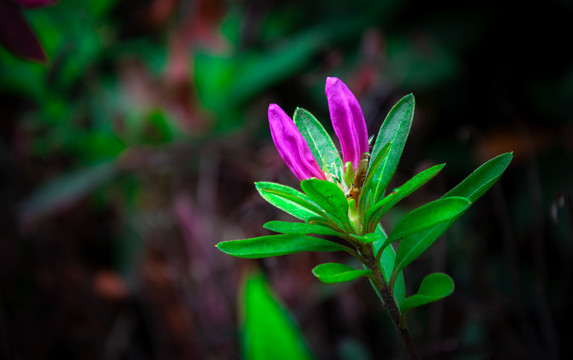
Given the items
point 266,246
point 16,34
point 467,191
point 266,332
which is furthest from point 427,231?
point 16,34

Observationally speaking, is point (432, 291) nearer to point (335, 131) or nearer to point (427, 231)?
point (427, 231)

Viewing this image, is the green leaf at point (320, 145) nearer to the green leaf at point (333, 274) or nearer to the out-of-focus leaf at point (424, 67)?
the green leaf at point (333, 274)

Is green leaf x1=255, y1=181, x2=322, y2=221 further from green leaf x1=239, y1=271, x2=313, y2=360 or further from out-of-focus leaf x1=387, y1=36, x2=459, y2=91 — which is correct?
out-of-focus leaf x1=387, y1=36, x2=459, y2=91

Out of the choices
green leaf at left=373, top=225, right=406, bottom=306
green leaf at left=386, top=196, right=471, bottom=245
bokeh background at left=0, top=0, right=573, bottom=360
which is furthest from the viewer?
bokeh background at left=0, top=0, right=573, bottom=360

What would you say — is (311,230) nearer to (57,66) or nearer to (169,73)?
(57,66)

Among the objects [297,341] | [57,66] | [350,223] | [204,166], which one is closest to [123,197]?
[204,166]

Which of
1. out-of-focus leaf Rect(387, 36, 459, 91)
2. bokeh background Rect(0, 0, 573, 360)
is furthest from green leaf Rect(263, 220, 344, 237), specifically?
out-of-focus leaf Rect(387, 36, 459, 91)


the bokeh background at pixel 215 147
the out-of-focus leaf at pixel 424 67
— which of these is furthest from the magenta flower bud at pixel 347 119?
the out-of-focus leaf at pixel 424 67
